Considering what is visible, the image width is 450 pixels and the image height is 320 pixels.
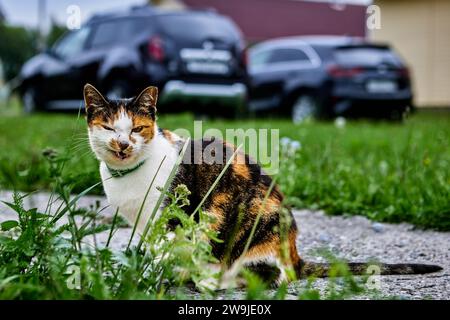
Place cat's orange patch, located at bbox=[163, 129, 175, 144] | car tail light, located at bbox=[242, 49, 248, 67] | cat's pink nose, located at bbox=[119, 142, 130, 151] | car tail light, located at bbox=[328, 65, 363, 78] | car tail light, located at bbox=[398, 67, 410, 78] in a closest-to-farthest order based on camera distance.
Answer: cat's pink nose, located at bbox=[119, 142, 130, 151] < cat's orange patch, located at bbox=[163, 129, 175, 144] < car tail light, located at bbox=[242, 49, 248, 67] < car tail light, located at bbox=[328, 65, 363, 78] < car tail light, located at bbox=[398, 67, 410, 78]

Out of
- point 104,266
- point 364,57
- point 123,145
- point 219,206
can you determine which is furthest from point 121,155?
point 364,57

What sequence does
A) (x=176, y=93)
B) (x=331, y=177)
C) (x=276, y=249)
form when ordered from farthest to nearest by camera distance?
(x=176, y=93), (x=331, y=177), (x=276, y=249)

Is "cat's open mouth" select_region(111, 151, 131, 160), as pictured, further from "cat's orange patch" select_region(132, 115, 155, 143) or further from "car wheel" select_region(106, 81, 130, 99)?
"car wheel" select_region(106, 81, 130, 99)

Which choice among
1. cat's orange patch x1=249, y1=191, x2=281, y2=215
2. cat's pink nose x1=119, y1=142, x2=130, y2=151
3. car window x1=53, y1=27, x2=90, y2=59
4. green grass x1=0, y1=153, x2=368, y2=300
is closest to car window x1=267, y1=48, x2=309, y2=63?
car window x1=53, y1=27, x2=90, y2=59

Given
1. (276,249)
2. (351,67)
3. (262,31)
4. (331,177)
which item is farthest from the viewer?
(262,31)

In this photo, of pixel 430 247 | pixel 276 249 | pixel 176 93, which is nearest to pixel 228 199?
pixel 276 249

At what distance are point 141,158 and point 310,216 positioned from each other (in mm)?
2005

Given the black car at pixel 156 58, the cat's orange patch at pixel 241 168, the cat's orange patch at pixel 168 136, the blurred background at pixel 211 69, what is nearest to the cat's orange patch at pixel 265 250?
the cat's orange patch at pixel 241 168

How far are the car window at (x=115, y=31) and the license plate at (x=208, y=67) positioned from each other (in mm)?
995

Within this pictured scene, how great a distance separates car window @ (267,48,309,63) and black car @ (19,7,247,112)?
1654 millimetres

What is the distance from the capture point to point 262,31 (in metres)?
30.3

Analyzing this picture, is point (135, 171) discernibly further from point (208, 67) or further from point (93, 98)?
point (208, 67)

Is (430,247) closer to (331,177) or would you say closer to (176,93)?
(331,177)

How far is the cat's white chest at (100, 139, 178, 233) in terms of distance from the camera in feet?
9.15
